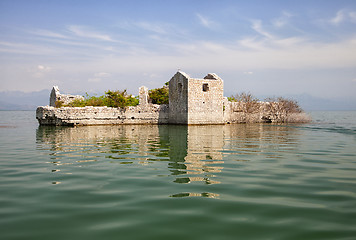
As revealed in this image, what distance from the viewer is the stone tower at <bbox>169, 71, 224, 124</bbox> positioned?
19.3m

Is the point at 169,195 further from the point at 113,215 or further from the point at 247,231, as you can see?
the point at 247,231

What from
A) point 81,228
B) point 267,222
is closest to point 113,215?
point 81,228

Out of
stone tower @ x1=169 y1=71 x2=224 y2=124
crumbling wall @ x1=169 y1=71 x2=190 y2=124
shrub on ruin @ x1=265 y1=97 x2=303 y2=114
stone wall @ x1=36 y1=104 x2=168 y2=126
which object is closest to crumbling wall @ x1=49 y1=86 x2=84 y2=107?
stone wall @ x1=36 y1=104 x2=168 y2=126

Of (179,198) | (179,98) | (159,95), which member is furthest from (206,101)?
(179,198)

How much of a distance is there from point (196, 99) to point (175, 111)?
2.22 meters

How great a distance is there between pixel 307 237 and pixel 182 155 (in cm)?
462

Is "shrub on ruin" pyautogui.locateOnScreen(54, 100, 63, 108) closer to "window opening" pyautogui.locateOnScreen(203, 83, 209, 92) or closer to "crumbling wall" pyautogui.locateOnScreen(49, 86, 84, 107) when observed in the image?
"crumbling wall" pyautogui.locateOnScreen(49, 86, 84, 107)

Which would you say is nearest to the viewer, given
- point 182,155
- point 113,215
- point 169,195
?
point 113,215

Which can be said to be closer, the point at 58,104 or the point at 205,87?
the point at 205,87

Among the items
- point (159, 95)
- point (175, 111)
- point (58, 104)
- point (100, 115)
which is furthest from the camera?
point (159, 95)

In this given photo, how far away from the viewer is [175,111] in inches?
824

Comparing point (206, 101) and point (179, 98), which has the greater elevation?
point (179, 98)

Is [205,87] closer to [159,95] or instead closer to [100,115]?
[159,95]

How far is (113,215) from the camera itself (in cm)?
299
